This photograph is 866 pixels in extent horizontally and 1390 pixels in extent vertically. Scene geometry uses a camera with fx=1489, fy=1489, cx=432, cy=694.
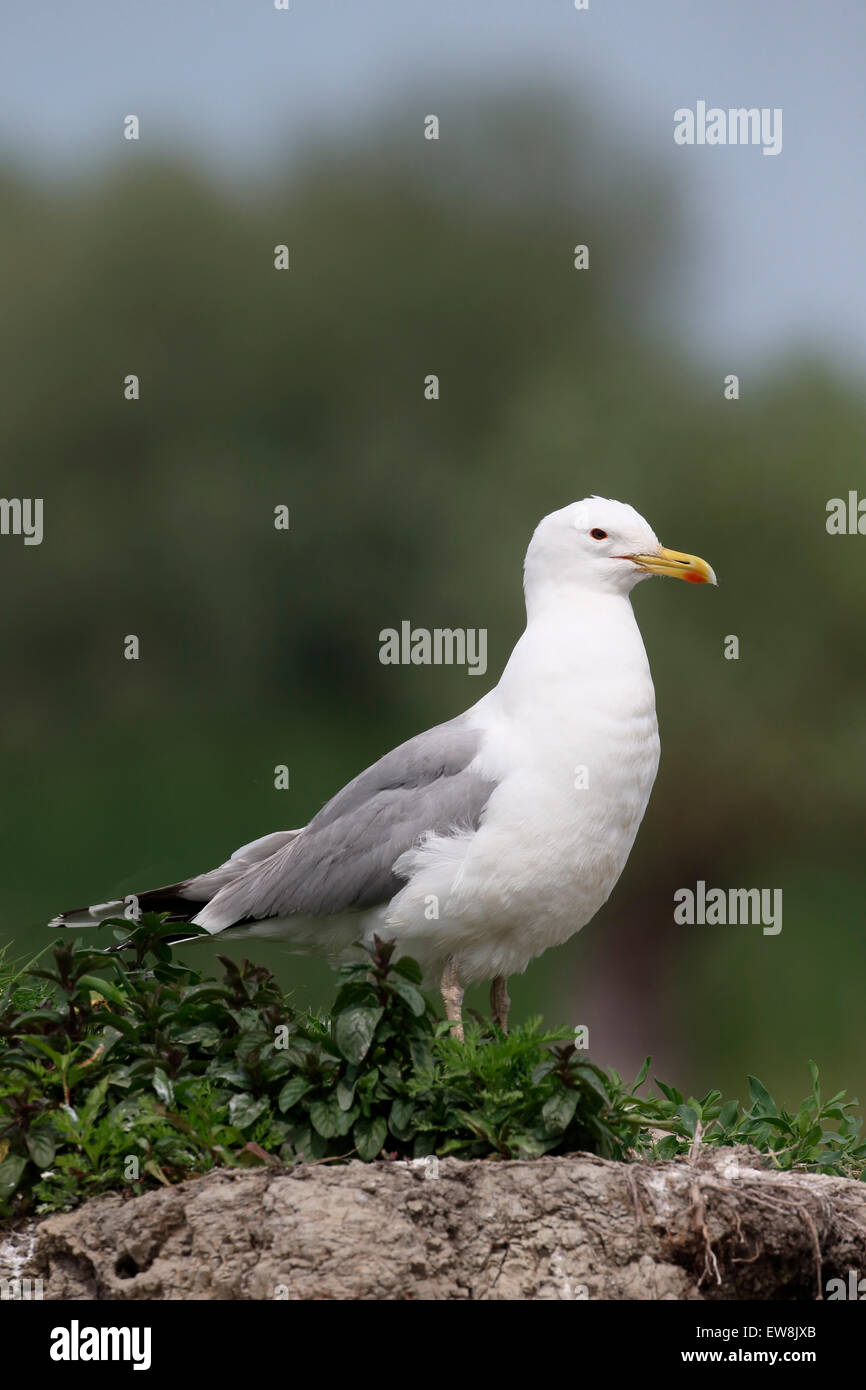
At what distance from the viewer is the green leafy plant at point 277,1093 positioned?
344 centimetres

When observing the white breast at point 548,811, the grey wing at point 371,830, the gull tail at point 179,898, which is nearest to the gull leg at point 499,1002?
the white breast at point 548,811

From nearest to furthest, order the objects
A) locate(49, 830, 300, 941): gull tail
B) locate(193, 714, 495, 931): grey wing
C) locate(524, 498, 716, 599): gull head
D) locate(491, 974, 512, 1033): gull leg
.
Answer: locate(193, 714, 495, 931): grey wing → locate(524, 498, 716, 599): gull head → locate(491, 974, 512, 1033): gull leg → locate(49, 830, 300, 941): gull tail

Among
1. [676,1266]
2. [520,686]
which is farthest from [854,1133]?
[520,686]

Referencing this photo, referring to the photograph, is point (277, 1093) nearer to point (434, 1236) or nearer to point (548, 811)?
point (434, 1236)

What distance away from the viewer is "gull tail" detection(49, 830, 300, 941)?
494cm

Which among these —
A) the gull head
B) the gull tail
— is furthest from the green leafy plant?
the gull head

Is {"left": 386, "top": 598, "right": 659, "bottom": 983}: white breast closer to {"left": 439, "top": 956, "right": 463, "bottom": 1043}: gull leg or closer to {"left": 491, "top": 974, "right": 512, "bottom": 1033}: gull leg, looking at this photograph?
{"left": 439, "top": 956, "right": 463, "bottom": 1043}: gull leg

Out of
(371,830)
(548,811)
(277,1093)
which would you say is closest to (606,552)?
(548,811)

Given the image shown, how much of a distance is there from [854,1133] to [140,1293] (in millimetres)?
2295

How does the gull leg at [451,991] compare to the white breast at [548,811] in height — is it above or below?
below

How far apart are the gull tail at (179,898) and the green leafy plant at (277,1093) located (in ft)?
3.49

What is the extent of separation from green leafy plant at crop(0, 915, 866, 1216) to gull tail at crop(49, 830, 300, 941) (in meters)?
1.06

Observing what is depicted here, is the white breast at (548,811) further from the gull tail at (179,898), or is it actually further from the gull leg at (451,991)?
the gull tail at (179,898)

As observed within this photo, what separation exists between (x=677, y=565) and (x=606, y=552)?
0.72 feet
